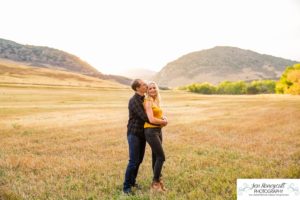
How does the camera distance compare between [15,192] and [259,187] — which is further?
[15,192]

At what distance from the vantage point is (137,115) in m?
7.85

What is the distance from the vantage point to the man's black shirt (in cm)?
779

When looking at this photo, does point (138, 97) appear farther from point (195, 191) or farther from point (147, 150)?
point (147, 150)

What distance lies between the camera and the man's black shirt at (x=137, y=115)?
7.79 meters

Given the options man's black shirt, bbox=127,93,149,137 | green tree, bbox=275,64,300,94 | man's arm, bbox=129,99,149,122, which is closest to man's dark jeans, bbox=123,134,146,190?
man's black shirt, bbox=127,93,149,137

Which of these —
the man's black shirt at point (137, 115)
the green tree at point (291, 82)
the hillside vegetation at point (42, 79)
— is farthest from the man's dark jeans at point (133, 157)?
the green tree at point (291, 82)

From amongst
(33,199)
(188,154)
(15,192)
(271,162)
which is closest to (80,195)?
(33,199)

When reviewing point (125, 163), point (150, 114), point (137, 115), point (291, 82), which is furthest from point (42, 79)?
point (150, 114)

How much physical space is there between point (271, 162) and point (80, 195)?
19.0 feet

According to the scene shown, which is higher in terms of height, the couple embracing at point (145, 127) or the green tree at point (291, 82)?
the green tree at point (291, 82)

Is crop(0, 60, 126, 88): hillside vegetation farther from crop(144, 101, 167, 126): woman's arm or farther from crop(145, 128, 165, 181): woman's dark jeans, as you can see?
crop(144, 101, 167, 126): woman's arm

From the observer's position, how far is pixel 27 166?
34.4 feet

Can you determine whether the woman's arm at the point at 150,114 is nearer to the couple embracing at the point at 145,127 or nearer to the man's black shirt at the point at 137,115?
the couple embracing at the point at 145,127

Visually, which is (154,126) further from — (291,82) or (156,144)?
(291,82)
